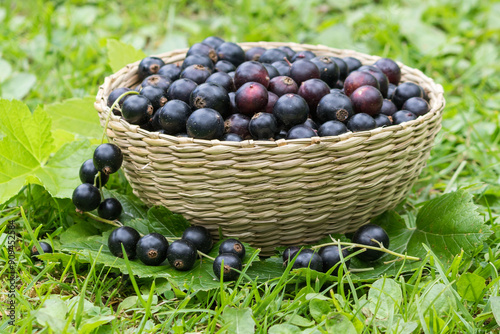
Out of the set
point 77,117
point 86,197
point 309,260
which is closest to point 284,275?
point 309,260

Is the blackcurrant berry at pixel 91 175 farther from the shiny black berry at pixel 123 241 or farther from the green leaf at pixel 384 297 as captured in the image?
the green leaf at pixel 384 297

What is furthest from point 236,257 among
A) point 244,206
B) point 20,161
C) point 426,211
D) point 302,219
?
point 20,161

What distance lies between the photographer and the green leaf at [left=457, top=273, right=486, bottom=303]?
1.55 m

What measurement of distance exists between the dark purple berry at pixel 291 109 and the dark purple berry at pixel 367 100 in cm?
23

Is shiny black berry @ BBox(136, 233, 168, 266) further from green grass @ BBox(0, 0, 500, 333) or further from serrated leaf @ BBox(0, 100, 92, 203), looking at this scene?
serrated leaf @ BBox(0, 100, 92, 203)

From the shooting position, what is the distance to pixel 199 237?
1.72 metres

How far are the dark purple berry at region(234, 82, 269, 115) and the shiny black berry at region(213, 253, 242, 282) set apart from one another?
21.5 inches

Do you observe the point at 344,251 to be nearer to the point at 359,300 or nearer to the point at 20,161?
the point at 359,300

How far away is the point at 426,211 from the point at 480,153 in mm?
915

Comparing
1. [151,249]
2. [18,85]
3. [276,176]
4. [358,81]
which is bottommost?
[18,85]

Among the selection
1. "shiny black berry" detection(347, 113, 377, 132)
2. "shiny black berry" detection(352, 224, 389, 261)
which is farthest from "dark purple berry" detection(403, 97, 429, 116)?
"shiny black berry" detection(352, 224, 389, 261)

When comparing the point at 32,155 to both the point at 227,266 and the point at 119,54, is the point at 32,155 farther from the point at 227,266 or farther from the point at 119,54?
the point at 227,266

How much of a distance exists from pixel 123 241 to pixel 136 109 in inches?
18.9

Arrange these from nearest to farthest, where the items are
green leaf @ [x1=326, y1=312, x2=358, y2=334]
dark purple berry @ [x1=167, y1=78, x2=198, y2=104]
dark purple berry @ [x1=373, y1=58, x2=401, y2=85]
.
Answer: green leaf @ [x1=326, y1=312, x2=358, y2=334] < dark purple berry @ [x1=167, y1=78, x2=198, y2=104] < dark purple berry @ [x1=373, y1=58, x2=401, y2=85]
